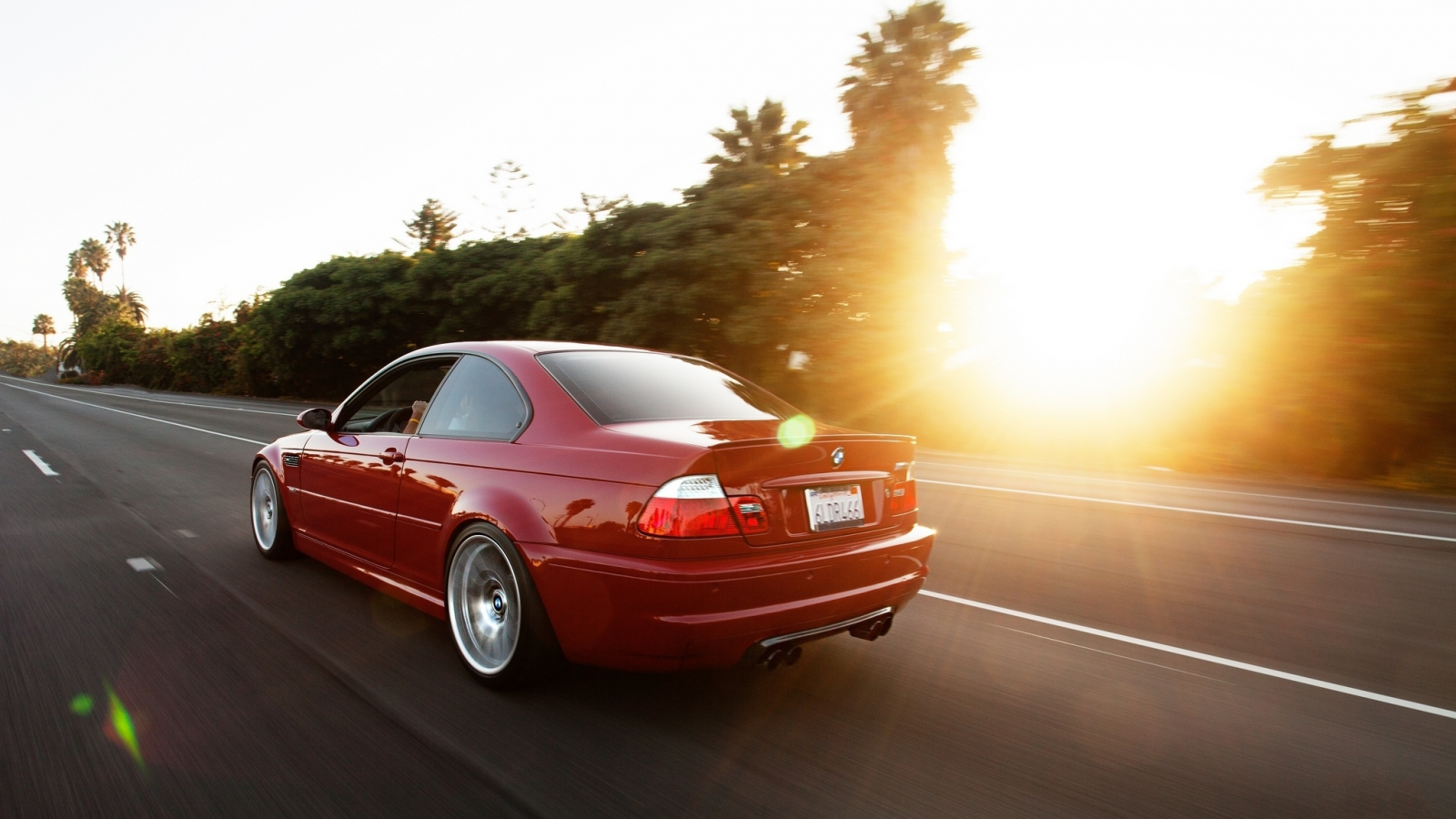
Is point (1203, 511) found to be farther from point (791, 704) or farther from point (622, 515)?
point (622, 515)

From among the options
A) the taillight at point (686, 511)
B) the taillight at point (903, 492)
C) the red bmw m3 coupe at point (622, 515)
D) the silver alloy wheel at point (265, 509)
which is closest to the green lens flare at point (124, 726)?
the red bmw m3 coupe at point (622, 515)

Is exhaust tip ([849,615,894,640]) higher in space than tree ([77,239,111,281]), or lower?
lower

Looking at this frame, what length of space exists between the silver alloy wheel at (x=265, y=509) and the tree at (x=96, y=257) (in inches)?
6060

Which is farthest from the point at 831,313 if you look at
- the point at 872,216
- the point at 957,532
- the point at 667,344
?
the point at 957,532

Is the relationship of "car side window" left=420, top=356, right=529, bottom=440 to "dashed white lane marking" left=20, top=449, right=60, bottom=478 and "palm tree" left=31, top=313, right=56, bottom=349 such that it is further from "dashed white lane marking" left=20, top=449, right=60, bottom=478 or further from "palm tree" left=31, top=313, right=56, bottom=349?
"palm tree" left=31, top=313, right=56, bottom=349

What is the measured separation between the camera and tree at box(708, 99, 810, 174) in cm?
2858

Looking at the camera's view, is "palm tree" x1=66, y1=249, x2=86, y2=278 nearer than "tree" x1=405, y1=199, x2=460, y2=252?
No

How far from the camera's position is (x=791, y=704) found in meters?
3.55

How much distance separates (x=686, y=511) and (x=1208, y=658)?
2913 millimetres

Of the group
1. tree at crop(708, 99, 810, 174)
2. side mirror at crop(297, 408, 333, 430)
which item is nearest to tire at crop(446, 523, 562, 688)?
side mirror at crop(297, 408, 333, 430)

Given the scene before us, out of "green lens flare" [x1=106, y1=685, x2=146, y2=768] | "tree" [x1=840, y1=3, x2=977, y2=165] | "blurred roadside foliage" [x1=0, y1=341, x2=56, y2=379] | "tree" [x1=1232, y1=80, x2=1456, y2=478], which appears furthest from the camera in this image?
"blurred roadside foliage" [x1=0, y1=341, x2=56, y2=379]

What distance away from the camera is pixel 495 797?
9.05 ft

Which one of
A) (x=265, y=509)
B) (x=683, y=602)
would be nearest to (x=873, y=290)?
(x=265, y=509)

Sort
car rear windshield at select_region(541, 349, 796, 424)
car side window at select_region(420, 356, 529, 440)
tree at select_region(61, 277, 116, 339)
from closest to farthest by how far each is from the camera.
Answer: car rear windshield at select_region(541, 349, 796, 424), car side window at select_region(420, 356, 529, 440), tree at select_region(61, 277, 116, 339)
